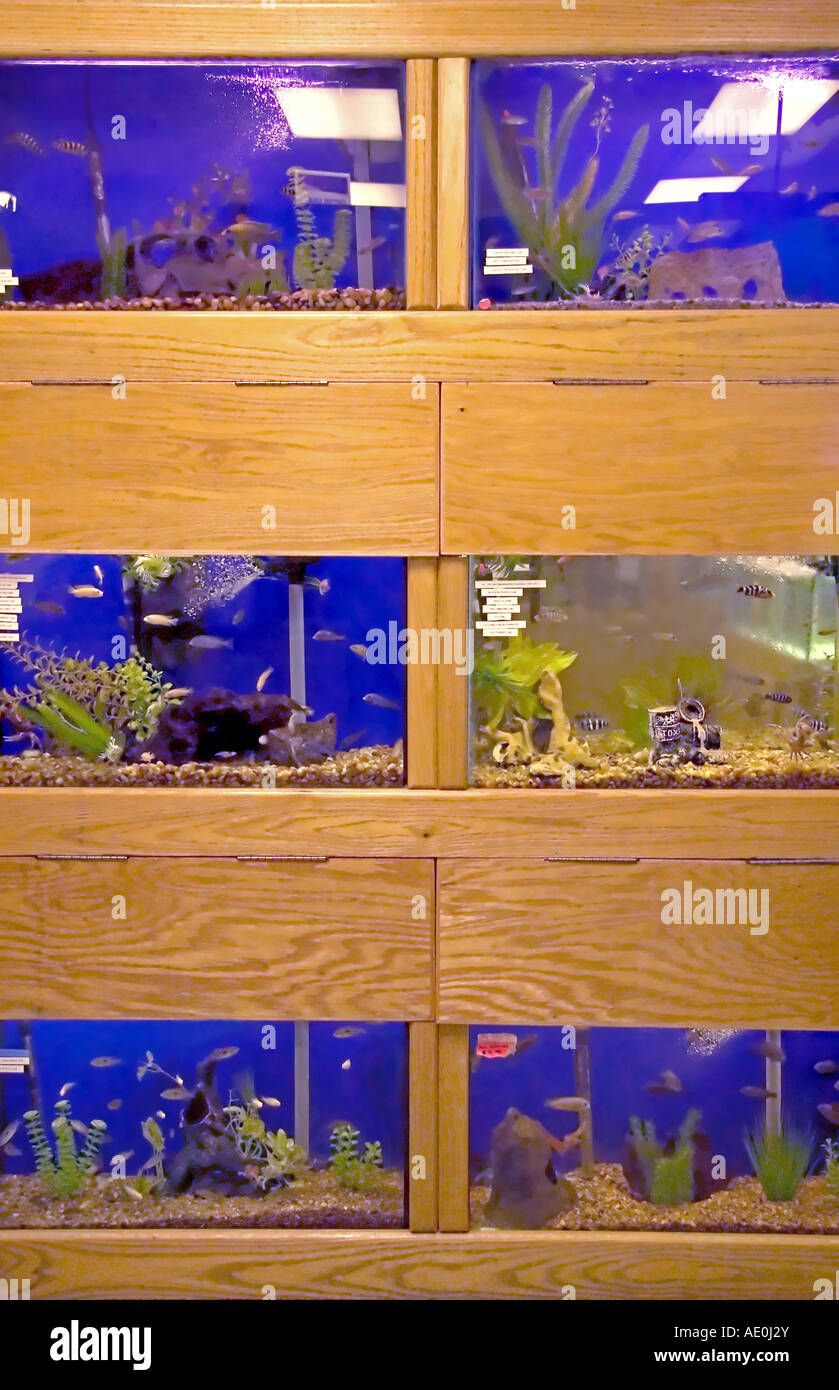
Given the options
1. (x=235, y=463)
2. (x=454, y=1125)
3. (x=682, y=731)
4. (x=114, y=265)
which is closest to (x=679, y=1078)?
(x=454, y=1125)

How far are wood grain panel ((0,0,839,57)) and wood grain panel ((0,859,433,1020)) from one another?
1711mm

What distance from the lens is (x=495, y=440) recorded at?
215 cm

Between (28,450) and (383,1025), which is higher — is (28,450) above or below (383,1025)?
above

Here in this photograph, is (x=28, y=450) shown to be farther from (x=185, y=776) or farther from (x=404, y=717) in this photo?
(x=404, y=717)

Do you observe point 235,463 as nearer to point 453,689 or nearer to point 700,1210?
point 453,689

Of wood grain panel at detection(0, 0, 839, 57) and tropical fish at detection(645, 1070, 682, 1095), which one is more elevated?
wood grain panel at detection(0, 0, 839, 57)

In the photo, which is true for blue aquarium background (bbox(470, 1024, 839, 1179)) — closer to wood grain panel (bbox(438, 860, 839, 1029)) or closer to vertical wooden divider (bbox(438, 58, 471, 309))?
wood grain panel (bbox(438, 860, 839, 1029))

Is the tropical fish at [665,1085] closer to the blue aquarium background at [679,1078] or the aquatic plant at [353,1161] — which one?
the blue aquarium background at [679,1078]

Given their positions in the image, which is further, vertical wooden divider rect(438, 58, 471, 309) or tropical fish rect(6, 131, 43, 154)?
tropical fish rect(6, 131, 43, 154)

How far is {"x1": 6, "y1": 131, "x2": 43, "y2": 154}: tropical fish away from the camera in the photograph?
2223 mm

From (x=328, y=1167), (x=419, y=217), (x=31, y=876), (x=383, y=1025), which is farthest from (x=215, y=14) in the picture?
(x=328, y=1167)

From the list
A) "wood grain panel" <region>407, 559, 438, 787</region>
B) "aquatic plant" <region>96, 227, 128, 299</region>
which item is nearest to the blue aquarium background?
"wood grain panel" <region>407, 559, 438, 787</region>

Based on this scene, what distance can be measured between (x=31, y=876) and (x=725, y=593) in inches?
65.2

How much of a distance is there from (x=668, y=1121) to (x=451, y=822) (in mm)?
888
